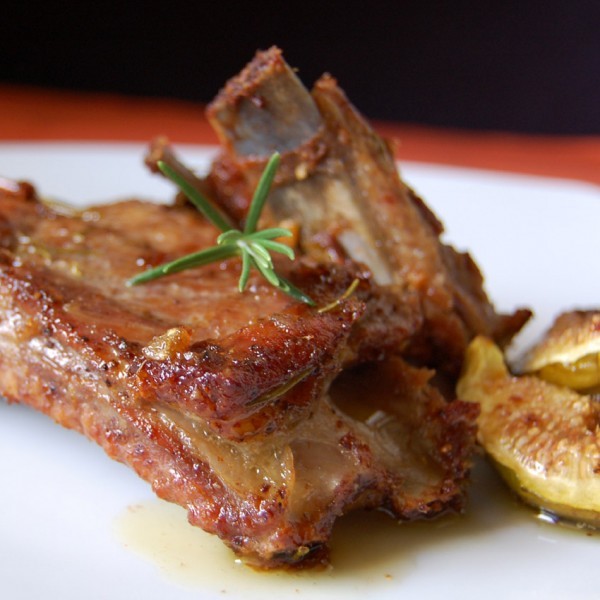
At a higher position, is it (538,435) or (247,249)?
(247,249)

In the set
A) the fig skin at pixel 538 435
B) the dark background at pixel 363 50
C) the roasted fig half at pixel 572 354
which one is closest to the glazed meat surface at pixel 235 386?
the fig skin at pixel 538 435

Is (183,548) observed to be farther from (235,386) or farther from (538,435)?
(538,435)

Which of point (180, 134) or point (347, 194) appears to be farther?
point (180, 134)

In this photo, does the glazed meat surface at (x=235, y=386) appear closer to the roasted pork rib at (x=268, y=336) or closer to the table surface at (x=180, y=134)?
the roasted pork rib at (x=268, y=336)

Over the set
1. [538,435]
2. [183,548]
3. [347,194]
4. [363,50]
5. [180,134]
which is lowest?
[183,548]

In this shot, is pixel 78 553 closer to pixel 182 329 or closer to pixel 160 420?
pixel 160 420

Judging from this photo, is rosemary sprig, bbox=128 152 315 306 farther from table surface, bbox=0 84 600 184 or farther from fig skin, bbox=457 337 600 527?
table surface, bbox=0 84 600 184

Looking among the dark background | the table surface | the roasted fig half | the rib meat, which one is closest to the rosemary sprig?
the rib meat

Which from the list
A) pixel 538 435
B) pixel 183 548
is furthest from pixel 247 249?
pixel 538 435
